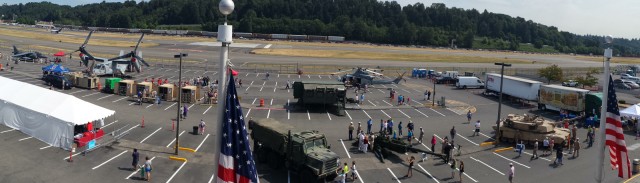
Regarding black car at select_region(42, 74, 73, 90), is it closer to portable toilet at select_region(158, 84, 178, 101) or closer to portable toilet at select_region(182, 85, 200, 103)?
portable toilet at select_region(158, 84, 178, 101)

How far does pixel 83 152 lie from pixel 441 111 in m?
31.9

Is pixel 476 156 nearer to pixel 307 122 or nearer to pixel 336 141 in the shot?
pixel 336 141

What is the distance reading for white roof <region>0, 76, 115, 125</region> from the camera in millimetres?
25459

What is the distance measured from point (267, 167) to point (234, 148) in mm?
14891

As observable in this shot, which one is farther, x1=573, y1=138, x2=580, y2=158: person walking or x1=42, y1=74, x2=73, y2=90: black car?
x1=42, y1=74, x2=73, y2=90: black car

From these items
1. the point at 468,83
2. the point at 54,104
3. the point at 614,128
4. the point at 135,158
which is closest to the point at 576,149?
the point at 614,128

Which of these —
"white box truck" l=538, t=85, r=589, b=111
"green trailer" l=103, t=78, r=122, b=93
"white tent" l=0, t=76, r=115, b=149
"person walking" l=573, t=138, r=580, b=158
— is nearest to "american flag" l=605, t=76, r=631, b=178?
"person walking" l=573, t=138, r=580, b=158

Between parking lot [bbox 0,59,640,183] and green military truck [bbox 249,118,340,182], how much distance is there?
82cm

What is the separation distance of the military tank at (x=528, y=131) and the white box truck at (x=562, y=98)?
12541 millimetres

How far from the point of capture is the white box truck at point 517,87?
4872cm

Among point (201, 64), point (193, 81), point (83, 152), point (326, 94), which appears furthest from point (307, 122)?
point (201, 64)

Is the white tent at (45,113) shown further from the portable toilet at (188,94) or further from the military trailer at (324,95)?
the military trailer at (324,95)

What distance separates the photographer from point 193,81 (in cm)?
5462

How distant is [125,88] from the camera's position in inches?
1710
